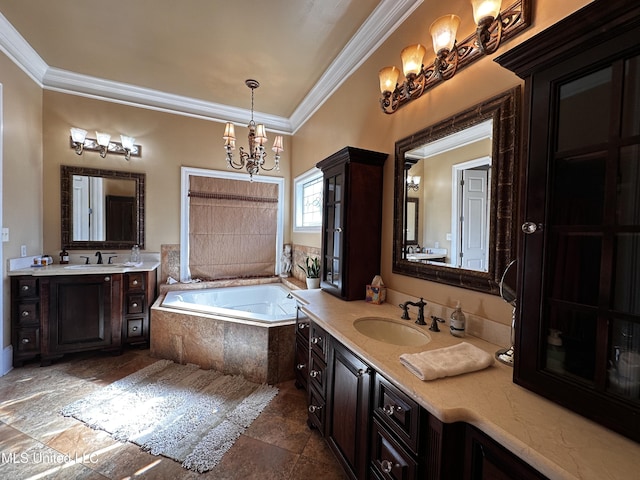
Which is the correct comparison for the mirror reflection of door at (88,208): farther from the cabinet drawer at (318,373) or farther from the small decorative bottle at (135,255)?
the cabinet drawer at (318,373)

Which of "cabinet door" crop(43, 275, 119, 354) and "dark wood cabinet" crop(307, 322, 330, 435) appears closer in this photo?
"dark wood cabinet" crop(307, 322, 330, 435)

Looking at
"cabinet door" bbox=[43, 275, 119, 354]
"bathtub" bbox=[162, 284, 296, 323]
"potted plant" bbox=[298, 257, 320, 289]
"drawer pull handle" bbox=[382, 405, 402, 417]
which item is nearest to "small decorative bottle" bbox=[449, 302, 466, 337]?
"drawer pull handle" bbox=[382, 405, 402, 417]

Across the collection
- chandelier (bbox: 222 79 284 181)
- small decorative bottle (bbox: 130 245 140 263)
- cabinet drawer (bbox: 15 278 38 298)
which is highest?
chandelier (bbox: 222 79 284 181)

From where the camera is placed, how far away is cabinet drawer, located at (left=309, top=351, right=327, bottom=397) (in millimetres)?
1606

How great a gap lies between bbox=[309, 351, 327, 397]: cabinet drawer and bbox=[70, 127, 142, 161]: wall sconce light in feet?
10.6

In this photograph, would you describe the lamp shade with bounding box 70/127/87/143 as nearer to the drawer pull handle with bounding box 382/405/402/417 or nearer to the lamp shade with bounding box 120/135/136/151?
the lamp shade with bounding box 120/135/136/151

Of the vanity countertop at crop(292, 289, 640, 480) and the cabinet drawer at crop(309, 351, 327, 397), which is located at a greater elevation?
the vanity countertop at crop(292, 289, 640, 480)

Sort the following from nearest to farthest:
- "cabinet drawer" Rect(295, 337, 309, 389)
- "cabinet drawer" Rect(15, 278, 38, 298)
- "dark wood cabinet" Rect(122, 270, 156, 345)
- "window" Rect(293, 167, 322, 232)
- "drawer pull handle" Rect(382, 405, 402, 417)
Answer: "drawer pull handle" Rect(382, 405, 402, 417), "cabinet drawer" Rect(295, 337, 309, 389), "cabinet drawer" Rect(15, 278, 38, 298), "dark wood cabinet" Rect(122, 270, 156, 345), "window" Rect(293, 167, 322, 232)

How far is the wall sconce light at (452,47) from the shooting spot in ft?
3.76

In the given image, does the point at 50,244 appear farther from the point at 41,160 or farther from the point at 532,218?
the point at 532,218

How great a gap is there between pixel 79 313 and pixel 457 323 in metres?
3.39

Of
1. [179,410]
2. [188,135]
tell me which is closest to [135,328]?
[179,410]

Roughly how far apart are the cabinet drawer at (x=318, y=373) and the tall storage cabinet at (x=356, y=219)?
48 centimetres

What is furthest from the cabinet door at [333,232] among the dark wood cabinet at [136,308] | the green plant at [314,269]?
the dark wood cabinet at [136,308]
